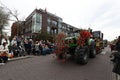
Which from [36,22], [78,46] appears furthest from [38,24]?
[78,46]

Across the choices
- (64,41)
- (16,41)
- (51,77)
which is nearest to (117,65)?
(51,77)

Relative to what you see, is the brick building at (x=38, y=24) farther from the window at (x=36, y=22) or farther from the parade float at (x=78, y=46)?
the parade float at (x=78, y=46)

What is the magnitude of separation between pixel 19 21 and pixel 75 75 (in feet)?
112

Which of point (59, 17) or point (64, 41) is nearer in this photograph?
point (64, 41)

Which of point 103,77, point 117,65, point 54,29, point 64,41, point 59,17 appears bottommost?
point 103,77

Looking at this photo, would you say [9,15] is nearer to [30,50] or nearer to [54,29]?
[54,29]

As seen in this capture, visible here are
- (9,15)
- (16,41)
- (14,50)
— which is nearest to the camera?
(14,50)

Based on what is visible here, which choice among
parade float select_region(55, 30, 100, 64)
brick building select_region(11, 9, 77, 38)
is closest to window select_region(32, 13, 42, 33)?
brick building select_region(11, 9, 77, 38)

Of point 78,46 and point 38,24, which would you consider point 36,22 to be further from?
point 78,46

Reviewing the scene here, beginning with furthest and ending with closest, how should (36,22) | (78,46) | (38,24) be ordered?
(38,24) < (36,22) < (78,46)

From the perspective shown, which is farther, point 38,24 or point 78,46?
point 38,24

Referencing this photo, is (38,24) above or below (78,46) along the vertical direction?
above

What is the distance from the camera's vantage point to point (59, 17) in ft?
175

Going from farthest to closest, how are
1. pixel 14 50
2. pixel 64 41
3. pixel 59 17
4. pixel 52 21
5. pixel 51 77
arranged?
pixel 59 17 < pixel 52 21 < pixel 14 50 < pixel 64 41 < pixel 51 77
